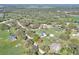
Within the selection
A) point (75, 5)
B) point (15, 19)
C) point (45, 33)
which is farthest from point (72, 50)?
point (15, 19)

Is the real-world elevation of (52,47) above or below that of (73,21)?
below

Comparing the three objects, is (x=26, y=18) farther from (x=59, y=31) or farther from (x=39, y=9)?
(x=59, y=31)

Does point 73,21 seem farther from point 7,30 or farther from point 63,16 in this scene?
point 7,30

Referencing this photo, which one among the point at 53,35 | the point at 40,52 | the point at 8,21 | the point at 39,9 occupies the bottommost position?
the point at 40,52

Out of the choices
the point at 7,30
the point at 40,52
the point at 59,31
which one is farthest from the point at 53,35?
the point at 7,30

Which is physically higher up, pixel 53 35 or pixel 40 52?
pixel 53 35

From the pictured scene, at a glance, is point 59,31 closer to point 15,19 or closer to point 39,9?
point 39,9

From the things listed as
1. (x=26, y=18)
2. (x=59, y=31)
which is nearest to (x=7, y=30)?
(x=26, y=18)

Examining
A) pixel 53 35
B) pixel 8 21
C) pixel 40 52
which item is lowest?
pixel 40 52
